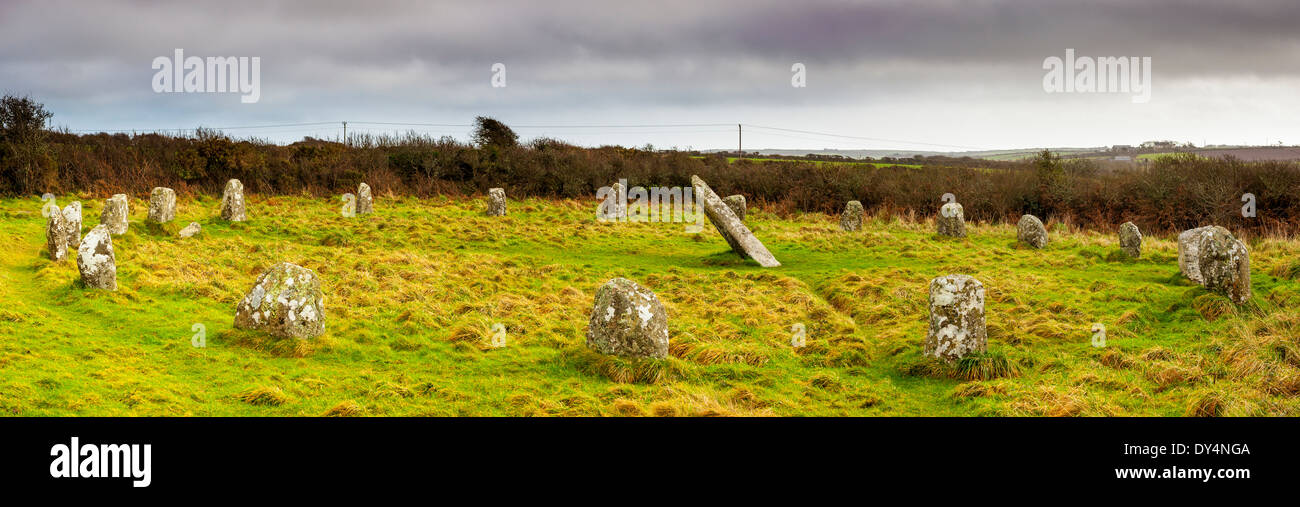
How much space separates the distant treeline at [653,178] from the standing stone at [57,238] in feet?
44.4

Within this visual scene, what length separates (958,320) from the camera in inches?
361

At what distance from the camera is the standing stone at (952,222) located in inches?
860

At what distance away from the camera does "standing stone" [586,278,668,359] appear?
906cm

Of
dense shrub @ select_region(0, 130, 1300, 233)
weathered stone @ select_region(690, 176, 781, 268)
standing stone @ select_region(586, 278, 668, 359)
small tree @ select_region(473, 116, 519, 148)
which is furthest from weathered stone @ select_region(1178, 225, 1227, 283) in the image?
small tree @ select_region(473, 116, 519, 148)

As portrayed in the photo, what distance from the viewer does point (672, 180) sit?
37406 mm

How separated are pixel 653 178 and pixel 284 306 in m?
27.9

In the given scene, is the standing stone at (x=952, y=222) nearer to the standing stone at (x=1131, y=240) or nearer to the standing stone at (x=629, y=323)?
the standing stone at (x=1131, y=240)

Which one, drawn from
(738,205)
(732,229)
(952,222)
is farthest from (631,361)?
(738,205)

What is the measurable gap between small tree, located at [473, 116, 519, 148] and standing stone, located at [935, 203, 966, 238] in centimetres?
2853

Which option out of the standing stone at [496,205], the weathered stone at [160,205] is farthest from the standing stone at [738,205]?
the weathered stone at [160,205]

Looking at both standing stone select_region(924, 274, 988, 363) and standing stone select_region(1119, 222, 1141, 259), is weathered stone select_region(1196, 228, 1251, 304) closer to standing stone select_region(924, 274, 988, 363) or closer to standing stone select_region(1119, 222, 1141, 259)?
standing stone select_region(924, 274, 988, 363)

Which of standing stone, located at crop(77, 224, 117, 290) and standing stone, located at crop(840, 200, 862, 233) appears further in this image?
standing stone, located at crop(840, 200, 862, 233)

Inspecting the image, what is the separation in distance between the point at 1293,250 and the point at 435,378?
18.2 meters

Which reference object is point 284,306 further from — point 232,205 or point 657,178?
point 657,178
